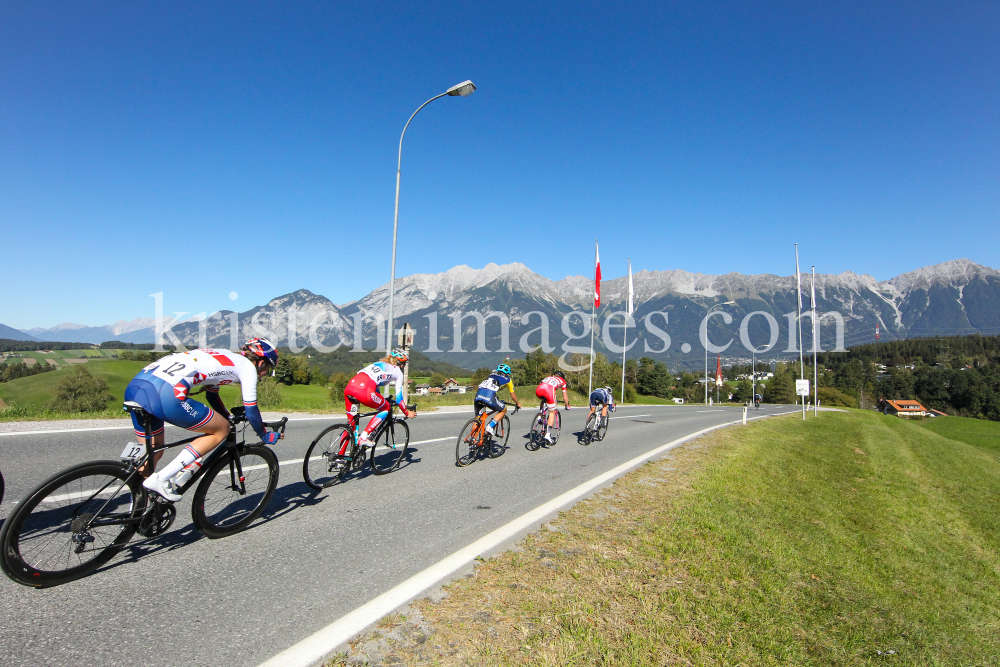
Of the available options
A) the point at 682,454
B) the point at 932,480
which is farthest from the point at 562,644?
the point at 932,480

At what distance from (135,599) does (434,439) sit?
7.77m

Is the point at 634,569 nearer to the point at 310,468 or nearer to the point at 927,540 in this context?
the point at 310,468

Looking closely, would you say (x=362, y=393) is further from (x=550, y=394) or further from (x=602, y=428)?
(x=602, y=428)

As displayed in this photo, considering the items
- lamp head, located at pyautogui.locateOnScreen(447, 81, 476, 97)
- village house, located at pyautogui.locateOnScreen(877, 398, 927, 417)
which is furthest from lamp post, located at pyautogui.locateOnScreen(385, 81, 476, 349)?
village house, located at pyautogui.locateOnScreen(877, 398, 927, 417)

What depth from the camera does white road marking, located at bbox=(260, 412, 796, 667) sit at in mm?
2695

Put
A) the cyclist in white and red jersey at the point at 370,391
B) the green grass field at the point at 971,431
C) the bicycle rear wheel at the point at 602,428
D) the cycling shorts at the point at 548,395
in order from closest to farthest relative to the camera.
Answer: the cyclist in white and red jersey at the point at 370,391, the cycling shorts at the point at 548,395, the bicycle rear wheel at the point at 602,428, the green grass field at the point at 971,431

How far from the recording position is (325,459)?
6473mm

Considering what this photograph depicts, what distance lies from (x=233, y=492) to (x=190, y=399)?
47.2 inches

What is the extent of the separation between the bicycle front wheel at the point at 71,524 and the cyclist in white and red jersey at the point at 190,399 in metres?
0.23

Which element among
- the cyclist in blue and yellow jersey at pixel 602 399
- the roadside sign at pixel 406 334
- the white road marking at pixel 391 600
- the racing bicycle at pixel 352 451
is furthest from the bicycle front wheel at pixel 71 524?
the roadside sign at pixel 406 334

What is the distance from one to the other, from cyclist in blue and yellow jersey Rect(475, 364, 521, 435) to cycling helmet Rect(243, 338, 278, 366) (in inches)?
184

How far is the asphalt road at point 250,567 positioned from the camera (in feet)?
9.11

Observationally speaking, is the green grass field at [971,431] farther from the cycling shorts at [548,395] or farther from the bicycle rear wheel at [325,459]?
the bicycle rear wheel at [325,459]

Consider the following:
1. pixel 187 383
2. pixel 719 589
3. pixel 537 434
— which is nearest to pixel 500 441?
pixel 537 434
